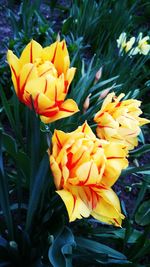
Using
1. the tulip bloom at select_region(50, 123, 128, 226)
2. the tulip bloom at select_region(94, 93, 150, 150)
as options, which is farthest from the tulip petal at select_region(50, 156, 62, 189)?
the tulip bloom at select_region(94, 93, 150, 150)

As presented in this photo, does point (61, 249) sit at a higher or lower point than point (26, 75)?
lower

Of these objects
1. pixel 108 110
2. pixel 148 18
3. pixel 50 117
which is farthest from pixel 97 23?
pixel 50 117

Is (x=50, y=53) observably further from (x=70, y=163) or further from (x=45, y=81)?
(x=70, y=163)

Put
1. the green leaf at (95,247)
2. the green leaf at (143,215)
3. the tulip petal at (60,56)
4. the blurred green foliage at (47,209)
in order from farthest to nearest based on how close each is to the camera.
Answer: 1. the green leaf at (143,215)
2. the green leaf at (95,247)
3. the blurred green foliage at (47,209)
4. the tulip petal at (60,56)

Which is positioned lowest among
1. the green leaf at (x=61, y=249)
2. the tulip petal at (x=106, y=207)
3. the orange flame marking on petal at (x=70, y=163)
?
the green leaf at (x=61, y=249)

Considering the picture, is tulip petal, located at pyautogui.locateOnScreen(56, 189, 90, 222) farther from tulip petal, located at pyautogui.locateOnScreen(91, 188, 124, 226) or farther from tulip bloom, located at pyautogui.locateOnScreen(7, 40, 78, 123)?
tulip bloom, located at pyautogui.locateOnScreen(7, 40, 78, 123)

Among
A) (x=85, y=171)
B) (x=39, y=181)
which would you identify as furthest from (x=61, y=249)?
(x=85, y=171)

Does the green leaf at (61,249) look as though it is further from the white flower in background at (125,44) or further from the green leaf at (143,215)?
the white flower in background at (125,44)

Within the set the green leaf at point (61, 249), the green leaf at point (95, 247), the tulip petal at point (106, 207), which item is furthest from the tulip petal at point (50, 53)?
the green leaf at point (95, 247)
